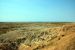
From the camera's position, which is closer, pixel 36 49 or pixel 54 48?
pixel 54 48

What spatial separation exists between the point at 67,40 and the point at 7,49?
9.57 metres

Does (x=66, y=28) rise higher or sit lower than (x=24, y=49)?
higher

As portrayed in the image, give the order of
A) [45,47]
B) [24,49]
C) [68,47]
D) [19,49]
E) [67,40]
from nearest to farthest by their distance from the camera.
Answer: [68,47], [67,40], [45,47], [24,49], [19,49]

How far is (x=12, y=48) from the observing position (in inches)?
832

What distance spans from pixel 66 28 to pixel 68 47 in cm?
560

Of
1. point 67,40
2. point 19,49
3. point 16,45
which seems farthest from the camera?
point 16,45

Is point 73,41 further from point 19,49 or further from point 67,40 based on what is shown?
point 19,49

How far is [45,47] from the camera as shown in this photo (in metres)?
16.4

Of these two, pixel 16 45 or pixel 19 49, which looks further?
pixel 16 45

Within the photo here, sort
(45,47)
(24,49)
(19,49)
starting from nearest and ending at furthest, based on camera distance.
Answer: (45,47) < (24,49) < (19,49)

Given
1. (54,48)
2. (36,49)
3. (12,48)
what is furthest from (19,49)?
(54,48)

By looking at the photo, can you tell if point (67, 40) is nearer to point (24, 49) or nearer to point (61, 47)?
point (61, 47)

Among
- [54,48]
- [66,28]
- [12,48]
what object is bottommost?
[12,48]

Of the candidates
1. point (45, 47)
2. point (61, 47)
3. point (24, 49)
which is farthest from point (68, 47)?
point (24, 49)
